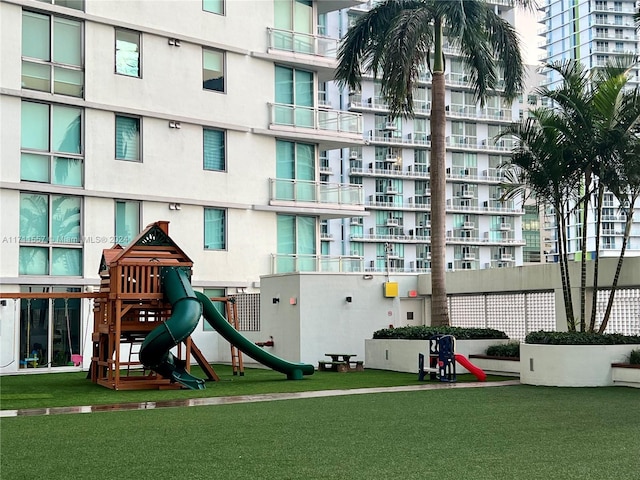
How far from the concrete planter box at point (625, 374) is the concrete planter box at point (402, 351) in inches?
196

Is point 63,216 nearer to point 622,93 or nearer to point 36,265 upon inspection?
point 36,265

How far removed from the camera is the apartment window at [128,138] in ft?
99.9

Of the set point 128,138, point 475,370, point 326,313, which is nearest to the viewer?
point 475,370

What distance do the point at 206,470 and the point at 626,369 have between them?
12.5 meters

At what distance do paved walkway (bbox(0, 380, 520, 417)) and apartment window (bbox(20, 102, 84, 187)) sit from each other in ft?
45.1

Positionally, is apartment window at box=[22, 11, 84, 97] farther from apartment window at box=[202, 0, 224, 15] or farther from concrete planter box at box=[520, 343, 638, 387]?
concrete planter box at box=[520, 343, 638, 387]

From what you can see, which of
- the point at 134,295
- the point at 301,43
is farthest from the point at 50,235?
the point at 301,43

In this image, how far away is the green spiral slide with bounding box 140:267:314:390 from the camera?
19.4 metres

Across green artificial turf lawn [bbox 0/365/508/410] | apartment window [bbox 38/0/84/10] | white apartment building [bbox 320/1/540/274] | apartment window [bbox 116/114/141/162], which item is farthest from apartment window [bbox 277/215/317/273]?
white apartment building [bbox 320/1/540/274]

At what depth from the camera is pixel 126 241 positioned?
99.8 feet

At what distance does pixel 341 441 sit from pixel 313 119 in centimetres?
2483

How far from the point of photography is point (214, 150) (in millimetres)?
32969

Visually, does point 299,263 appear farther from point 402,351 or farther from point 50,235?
point 402,351

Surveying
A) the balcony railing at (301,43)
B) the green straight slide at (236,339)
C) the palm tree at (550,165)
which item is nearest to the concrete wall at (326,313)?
the green straight slide at (236,339)
